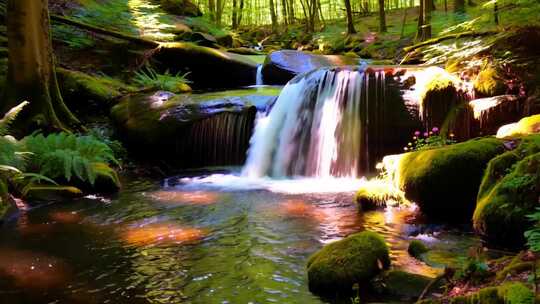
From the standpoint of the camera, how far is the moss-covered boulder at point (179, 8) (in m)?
26.0

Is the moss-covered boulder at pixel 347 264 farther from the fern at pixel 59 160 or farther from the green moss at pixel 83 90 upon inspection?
the green moss at pixel 83 90

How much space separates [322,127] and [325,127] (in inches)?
3.2

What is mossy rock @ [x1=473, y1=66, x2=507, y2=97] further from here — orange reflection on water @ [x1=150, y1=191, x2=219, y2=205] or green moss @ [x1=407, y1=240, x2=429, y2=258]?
orange reflection on water @ [x1=150, y1=191, x2=219, y2=205]

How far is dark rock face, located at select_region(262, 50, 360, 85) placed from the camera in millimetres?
16219

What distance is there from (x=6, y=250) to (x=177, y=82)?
9701 mm

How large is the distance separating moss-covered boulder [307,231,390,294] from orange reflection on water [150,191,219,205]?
4.14m

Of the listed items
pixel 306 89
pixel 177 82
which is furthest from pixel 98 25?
pixel 306 89

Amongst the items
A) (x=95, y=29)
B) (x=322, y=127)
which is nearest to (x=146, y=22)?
(x=95, y=29)

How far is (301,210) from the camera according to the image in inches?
313

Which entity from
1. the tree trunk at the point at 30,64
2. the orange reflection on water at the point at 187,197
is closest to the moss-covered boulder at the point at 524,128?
the orange reflection on water at the point at 187,197

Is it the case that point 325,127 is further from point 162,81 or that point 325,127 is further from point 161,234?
point 162,81

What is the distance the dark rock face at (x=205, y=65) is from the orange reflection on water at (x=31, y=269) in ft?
36.8

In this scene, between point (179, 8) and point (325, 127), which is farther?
point (179, 8)

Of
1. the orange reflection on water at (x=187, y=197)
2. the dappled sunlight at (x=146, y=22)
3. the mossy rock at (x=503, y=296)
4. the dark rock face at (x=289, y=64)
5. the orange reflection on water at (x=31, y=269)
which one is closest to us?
the mossy rock at (x=503, y=296)
